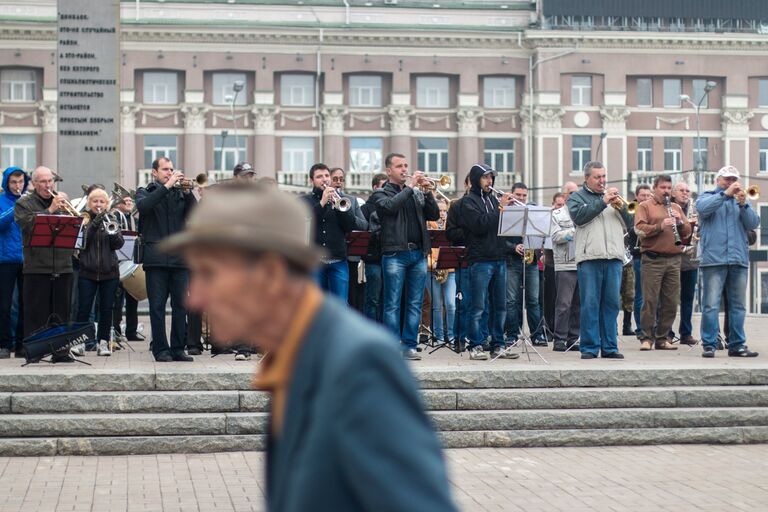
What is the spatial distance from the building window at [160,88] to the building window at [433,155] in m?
12.3

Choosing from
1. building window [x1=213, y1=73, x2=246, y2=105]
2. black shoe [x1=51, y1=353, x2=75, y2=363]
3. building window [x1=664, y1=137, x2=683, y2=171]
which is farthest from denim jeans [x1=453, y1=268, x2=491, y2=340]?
building window [x1=664, y1=137, x2=683, y2=171]

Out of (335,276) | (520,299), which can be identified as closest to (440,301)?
(520,299)

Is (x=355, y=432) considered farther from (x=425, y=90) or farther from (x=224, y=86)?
(x=425, y=90)

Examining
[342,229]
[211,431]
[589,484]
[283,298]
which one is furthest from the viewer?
[342,229]

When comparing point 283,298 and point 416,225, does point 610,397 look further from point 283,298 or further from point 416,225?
point 283,298

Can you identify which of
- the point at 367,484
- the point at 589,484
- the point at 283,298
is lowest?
the point at 589,484

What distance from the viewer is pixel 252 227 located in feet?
9.11

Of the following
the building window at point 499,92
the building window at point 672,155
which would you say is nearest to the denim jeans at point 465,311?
the building window at point 499,92

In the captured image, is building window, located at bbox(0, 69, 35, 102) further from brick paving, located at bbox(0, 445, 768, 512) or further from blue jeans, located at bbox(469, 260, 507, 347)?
brick paving, located at bbox(0, 445, 768, 512)

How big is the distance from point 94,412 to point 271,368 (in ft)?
28.8

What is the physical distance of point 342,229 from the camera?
14.2 m

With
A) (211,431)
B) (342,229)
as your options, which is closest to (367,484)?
(211,431)

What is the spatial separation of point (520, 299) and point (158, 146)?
49364mm

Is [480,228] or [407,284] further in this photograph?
[407,284]
